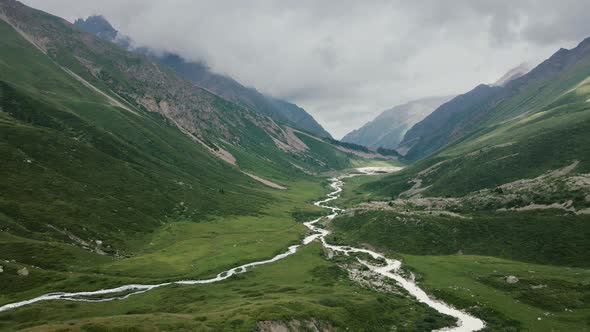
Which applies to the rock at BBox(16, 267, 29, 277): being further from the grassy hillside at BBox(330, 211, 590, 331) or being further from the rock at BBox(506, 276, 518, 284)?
the rock at BBox(506, 276, 518, 284)

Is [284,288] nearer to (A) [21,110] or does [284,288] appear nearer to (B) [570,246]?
(B) [570,246]

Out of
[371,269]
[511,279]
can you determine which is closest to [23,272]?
[371,269]

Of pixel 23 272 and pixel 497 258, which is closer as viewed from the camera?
pixel 23 272

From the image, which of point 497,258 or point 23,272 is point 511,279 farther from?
point 23,272

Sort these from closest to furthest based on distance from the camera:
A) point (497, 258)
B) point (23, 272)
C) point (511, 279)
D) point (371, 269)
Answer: point (511, 279) < point (23, 272) < point (497, 258) < point (371, 269)

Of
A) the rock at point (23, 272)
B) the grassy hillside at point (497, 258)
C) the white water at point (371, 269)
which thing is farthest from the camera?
the rock at point (23, 272)

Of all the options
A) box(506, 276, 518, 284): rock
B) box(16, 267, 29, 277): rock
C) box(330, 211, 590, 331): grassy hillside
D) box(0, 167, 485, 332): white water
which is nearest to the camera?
box(330, 211, 590, 331): grassy hillside

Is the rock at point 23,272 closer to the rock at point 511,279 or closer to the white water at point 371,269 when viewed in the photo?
the white water at point 371,269

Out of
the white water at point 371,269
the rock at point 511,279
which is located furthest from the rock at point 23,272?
the rock at point 511,279

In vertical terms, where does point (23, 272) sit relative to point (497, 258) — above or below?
below

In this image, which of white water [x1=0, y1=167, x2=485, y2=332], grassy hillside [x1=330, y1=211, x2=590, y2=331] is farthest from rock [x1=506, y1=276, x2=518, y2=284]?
white water [x1=0, y1=167, x2=485, y2=332]

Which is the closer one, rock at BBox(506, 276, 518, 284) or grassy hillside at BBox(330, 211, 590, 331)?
grassy hillside at BBox(330, 211, 590, 331)
